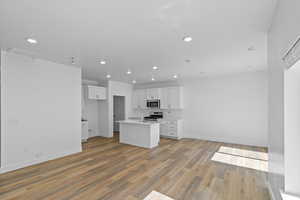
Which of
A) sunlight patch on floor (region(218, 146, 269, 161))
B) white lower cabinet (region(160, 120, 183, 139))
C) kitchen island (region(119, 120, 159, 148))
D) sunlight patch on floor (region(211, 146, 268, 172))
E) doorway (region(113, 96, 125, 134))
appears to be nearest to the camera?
sunlight patch on floor (region(211, 146, 268, 172))

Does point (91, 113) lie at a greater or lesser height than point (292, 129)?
lesser

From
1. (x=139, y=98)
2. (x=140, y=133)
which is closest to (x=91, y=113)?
(x=139, y=98)

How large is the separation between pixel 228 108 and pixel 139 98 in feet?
13.6

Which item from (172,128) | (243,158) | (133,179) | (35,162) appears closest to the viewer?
(133,179)

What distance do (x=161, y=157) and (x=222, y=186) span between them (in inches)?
69.9

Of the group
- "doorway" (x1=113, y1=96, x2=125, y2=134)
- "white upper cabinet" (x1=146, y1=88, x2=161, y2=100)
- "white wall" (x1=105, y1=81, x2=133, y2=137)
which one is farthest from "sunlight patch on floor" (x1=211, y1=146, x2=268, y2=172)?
"doorway" (x1=113, y1=96, x2=125, y2=134)

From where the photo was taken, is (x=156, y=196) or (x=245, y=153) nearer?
(x=156, y=196)

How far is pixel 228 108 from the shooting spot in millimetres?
5625

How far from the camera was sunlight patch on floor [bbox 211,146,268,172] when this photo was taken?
3452 mm

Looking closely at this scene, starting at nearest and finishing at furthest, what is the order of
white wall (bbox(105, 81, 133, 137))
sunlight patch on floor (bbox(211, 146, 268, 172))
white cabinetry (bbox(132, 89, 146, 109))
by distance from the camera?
1. sunlight patch on floor (bbox(211, 146, 268, 172))
2. white wall (bbox(105, 81, 133, 137))
3. white cabinetry (bbox(132, 89, 146, 109))

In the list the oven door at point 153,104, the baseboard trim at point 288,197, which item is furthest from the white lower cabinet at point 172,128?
the baseboard trim at point 288,197

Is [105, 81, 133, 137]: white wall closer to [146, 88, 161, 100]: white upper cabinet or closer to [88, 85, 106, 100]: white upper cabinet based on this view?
[88, 85, 106, 100]: white upper cabinet

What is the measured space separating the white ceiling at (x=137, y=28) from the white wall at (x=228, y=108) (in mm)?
2040

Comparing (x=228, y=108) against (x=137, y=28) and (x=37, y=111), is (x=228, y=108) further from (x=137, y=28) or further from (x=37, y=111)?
(x=37, y=111)
